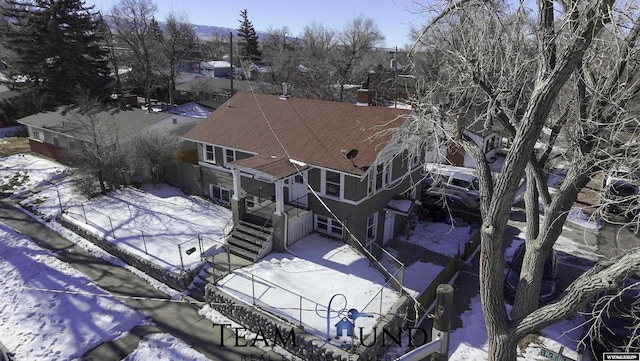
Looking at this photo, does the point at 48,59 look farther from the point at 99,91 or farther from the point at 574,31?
the point at 574,31

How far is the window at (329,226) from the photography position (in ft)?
50.6

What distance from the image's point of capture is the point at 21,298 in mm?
12484

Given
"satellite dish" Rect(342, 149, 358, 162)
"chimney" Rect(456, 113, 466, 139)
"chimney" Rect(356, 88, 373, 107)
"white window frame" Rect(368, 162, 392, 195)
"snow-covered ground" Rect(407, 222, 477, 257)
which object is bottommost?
"snow-covered ground" Rect(407, 222, 477, 257)

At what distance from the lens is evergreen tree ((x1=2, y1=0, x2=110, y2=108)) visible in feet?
105

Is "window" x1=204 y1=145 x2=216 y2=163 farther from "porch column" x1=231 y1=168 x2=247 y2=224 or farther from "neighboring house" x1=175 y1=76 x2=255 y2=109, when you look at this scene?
"neighboring house" x1=175 y1=76 x2=255 y2=109

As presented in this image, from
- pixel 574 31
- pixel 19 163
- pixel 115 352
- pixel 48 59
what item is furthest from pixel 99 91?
pixel 574 31

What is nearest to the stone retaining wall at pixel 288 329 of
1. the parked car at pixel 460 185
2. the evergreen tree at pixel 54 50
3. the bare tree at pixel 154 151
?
the parked car at pixel 460 185

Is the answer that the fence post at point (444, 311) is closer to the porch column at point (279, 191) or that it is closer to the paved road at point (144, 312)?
the paved road at point (144, 312)

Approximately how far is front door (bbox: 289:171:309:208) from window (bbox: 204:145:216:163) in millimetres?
5110

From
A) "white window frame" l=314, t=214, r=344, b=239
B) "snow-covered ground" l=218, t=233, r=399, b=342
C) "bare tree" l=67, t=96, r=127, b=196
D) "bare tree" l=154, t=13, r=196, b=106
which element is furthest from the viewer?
"bare tree" l=154, t=13, r=196, b=106

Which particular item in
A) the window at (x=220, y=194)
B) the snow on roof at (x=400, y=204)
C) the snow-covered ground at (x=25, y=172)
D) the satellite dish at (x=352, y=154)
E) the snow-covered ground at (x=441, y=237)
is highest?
the satellite dish at (x=352, y=154)

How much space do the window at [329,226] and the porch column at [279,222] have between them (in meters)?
1.98

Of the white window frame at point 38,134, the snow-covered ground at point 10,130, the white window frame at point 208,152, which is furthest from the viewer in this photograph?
the snow-covered ground at point 10,130

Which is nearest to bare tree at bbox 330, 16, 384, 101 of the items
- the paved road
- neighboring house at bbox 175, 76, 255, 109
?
neighboring house at bbox 175, 76, 255, 109
